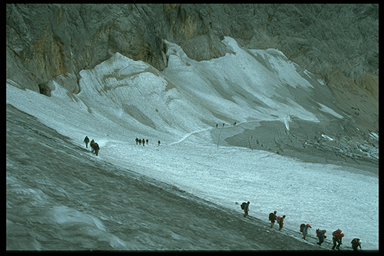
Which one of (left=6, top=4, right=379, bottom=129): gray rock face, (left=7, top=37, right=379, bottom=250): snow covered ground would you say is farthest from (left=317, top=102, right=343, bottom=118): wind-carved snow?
(left=6, top=4, right=379, bottom=129): gray rock face

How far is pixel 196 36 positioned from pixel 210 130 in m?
A: 39.7

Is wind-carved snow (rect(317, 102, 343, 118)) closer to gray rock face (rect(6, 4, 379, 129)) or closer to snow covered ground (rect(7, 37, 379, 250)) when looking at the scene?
snow covered ground (rect(7, 37, 379, 250))

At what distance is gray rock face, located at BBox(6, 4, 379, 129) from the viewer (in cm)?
5441

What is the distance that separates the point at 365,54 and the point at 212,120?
88.4 m

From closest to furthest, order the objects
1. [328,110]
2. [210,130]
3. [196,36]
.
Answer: [210,130], [196,36], [328,110]

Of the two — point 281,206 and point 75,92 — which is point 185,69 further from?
point 281,206

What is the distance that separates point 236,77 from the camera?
90562mm

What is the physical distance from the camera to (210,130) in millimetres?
58531

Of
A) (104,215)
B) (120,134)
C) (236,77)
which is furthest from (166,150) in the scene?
(236,77)

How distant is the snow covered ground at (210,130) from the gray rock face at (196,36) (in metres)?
3.20

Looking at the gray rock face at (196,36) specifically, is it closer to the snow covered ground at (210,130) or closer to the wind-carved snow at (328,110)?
the snow covered ground at (210,130)

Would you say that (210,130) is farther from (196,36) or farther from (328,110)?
(328,110)

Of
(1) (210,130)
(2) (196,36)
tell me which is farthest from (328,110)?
(1) (210,130)

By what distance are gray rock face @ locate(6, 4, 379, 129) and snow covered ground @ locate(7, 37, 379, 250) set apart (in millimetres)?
3201
